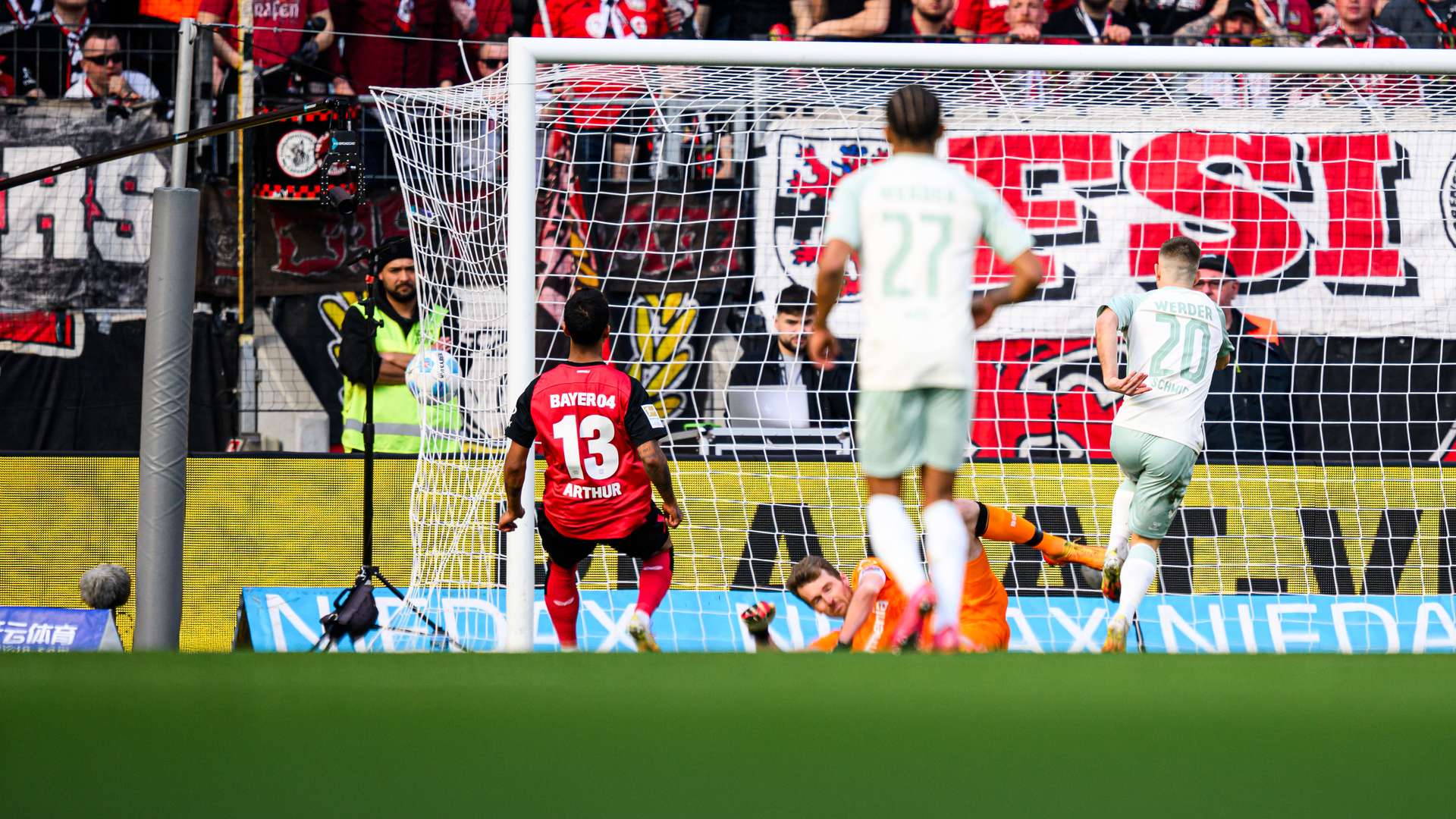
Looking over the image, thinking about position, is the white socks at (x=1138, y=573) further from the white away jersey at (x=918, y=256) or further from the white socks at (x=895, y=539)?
the white away jersey at (x=918, y=256)

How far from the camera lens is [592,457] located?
249 inches

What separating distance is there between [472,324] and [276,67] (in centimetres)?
291

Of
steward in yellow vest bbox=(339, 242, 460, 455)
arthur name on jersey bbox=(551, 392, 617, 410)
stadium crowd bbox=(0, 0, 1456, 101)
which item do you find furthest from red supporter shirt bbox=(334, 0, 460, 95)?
arthur name on jersey bbox=(551, 392, 617, 410)

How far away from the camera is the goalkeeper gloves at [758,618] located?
6.98 metres

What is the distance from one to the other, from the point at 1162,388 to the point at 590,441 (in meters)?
2.43

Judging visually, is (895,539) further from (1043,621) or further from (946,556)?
(1043,621)

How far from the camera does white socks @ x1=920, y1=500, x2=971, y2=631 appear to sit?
4.07m

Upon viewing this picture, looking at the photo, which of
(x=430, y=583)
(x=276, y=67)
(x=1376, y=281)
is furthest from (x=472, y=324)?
(x=1376, y=281)

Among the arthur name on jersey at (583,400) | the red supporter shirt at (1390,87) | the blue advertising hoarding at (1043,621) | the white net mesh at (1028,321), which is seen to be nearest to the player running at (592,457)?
the arthur name on jersey at (583,400)

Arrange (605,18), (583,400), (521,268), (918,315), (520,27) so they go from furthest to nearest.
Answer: (520,27) → (605,18) → (521,268) → (583,400) → (918,315)

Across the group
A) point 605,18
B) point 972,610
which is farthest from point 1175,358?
point 605,18

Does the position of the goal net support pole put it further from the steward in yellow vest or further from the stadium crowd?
the stadium crowd

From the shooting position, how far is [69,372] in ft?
29.9

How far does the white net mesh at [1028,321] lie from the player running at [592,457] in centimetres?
87
